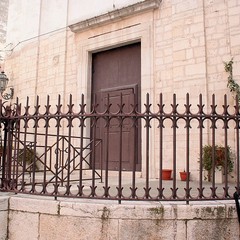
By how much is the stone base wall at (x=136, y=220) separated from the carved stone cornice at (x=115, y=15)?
18.2ft

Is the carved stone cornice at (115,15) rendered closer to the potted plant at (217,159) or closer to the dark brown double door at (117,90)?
the dark brown double door at (117,90)

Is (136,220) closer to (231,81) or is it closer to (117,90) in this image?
(231,81)

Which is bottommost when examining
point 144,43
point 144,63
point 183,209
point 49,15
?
point 183,209

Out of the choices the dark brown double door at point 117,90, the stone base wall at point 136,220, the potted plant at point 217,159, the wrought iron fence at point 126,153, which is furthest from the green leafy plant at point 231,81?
the stone base wall at point 136,220

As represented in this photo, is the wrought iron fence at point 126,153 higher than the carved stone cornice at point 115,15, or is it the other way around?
the carved stone cornice at point 115,15

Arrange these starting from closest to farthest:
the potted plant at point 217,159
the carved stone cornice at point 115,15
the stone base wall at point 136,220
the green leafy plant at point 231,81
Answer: the stone base wall at point 136,220
the potted plant at point 217,159
the green leafy plant at point 231,81
the carved stone cornice at point 115,15

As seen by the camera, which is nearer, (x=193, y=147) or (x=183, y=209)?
(x=183, y=209)

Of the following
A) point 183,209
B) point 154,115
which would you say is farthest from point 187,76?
point 183,209

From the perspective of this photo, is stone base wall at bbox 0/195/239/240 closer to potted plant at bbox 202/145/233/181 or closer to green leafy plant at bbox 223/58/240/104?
potted plant at bbox 202/145/233/181

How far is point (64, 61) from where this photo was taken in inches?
352

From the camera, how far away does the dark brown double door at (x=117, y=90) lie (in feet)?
24.8

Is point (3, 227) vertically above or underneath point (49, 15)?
underneath

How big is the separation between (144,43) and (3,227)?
5.40 metres

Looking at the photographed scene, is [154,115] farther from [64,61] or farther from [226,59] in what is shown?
[64,61]
